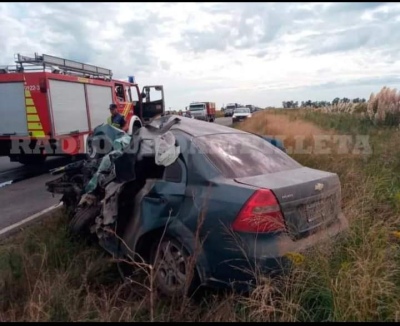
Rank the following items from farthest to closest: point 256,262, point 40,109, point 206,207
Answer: point 40,109
point 206,207
point 256,262

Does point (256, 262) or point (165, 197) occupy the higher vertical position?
point (165, 197)

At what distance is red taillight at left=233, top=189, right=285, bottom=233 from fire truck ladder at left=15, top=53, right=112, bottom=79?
28.6 feet

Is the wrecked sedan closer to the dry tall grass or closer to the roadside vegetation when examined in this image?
the roadside vegetation

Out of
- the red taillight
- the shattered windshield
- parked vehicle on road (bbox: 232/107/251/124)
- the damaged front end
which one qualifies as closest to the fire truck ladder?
the damaged front end

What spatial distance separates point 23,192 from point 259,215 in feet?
21.8

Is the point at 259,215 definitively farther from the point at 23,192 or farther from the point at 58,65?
the point at 58,65

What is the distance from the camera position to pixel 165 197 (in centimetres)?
343

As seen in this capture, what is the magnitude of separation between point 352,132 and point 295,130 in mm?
1619

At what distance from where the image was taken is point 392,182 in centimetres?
584

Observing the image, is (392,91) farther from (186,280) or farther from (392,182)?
(186,280)

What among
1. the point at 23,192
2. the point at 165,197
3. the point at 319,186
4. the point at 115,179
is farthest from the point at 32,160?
the point at 319,186

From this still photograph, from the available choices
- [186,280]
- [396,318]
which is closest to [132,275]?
[186,280]

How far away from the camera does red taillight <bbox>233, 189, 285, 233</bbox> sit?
9.67ft

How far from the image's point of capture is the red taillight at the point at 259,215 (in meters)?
2.95
